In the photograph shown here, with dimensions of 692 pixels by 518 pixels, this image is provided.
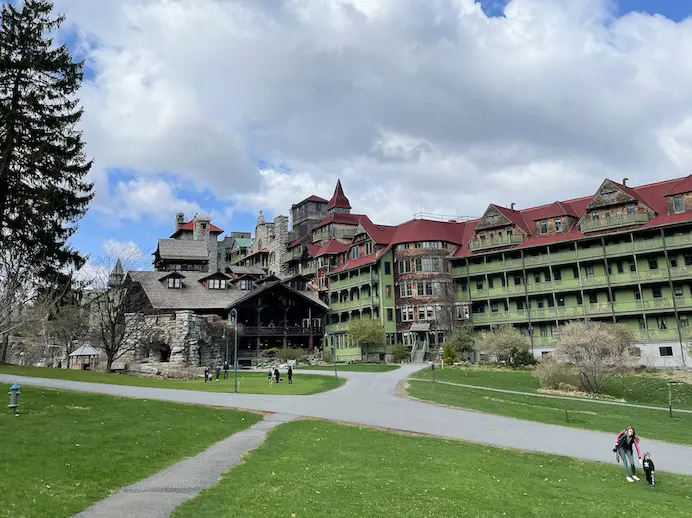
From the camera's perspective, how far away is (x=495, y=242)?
2496 inches

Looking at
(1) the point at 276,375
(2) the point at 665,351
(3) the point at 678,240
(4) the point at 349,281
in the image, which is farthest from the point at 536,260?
(1) the point at 276,375

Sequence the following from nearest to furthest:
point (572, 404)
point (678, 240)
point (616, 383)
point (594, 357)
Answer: point (572, 404), point (594, 357), point (616, 383), point (678, 240)

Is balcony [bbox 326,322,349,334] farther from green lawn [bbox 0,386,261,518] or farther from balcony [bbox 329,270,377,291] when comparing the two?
green lawn [bbox 0,386,261,518]

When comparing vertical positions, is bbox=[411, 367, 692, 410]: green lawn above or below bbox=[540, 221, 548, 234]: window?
below

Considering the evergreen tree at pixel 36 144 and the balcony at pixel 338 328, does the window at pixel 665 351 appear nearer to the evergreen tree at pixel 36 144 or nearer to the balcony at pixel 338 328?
the balcony at pixel 338 328

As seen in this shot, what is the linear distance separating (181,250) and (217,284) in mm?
22475

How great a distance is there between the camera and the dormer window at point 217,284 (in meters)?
69.6

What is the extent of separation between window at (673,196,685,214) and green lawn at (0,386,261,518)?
156 ft

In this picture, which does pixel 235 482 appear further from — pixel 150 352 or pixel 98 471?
pixel 150 352

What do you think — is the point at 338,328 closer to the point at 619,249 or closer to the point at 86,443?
the point at 619,249

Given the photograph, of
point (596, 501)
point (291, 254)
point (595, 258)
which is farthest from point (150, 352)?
point (596, 501)

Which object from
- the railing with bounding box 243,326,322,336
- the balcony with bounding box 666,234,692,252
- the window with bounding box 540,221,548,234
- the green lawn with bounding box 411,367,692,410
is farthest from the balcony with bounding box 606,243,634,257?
the railing with bounding box 243,326,322,336

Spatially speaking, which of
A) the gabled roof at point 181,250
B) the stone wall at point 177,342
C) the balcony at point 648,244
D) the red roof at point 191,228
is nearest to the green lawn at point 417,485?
the balcony at point 648,244

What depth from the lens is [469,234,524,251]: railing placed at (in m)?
61.9
